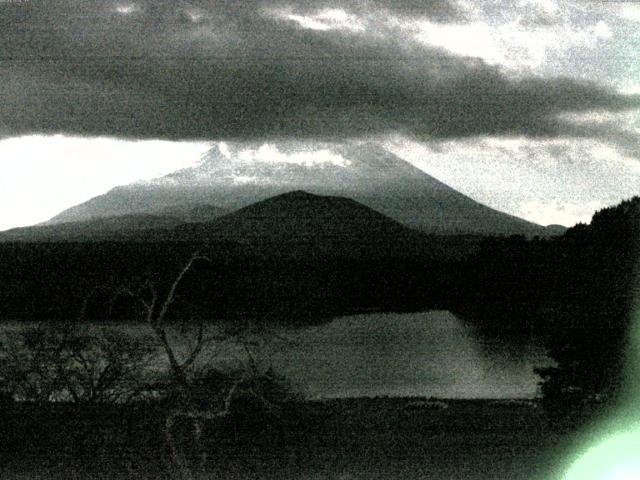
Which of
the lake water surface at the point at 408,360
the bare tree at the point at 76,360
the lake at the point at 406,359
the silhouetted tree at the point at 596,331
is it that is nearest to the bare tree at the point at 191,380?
the bare tree at the point at 76,360

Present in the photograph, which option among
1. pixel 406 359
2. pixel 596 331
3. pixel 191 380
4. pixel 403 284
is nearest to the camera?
pixel 191 380

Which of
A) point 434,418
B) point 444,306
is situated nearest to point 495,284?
point 444,306

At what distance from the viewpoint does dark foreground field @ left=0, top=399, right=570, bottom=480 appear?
20.6ft

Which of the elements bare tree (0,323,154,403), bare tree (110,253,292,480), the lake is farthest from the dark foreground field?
the lake

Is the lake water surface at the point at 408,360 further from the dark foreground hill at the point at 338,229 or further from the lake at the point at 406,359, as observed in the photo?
the dark foreground hill at the point at 338,229

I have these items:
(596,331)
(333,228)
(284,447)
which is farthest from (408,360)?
(284,447)

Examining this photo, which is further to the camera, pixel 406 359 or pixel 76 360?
pixel 406 359

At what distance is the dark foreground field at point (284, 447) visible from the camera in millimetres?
6281

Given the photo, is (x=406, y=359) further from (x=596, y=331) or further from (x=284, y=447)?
(x=284, y=447)

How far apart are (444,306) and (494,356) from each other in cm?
217

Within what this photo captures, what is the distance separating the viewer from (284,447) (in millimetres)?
6652

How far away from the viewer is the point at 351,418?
790 cm

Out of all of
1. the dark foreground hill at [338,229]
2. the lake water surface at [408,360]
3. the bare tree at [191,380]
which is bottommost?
the lake water surface at [408,360]

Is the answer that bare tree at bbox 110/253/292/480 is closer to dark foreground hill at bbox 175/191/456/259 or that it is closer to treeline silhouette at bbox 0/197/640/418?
treeline silhouette at bbox 0/197/640/418
